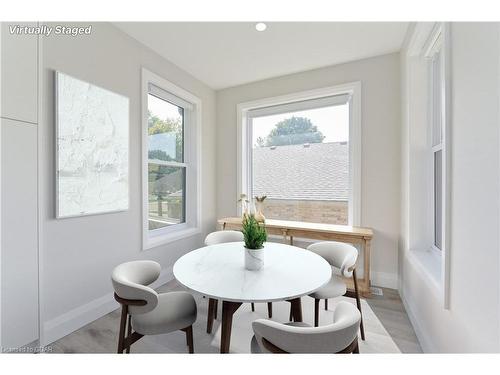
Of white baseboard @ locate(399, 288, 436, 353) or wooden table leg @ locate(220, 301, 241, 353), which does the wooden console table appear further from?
wooden table leg @ locate(220, 301, 241, 353)

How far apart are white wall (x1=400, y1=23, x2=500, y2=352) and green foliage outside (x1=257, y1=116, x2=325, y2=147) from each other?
1.94 m

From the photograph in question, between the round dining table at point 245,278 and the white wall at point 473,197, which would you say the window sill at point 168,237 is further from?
the white wall at point 473,197

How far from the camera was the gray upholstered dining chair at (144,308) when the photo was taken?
1202 mm

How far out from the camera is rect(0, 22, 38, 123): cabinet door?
135 centimetres

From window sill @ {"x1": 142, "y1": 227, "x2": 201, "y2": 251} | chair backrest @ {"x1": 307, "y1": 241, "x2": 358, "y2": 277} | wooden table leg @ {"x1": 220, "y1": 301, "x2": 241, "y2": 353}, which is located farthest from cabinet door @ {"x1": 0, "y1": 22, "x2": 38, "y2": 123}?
chair backrest @ {"x1": 307, "y1": 241, "x2": 358, "y2": 277}

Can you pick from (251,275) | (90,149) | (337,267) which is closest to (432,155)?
(337,267)

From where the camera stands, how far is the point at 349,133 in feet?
9.54

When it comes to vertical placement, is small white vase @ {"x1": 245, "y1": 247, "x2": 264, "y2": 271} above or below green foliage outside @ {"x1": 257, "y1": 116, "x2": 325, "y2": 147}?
below

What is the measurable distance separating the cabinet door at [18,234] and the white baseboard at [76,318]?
0.20 metres

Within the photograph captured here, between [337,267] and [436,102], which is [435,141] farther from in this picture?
[337,267]

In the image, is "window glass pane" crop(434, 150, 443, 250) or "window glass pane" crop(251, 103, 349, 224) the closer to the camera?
"window glass pane" crop(434, 150, 443, 250)

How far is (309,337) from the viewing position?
0.86 m

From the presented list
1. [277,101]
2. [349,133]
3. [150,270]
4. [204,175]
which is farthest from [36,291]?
[349,133]

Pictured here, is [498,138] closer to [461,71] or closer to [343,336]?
[461,71]
